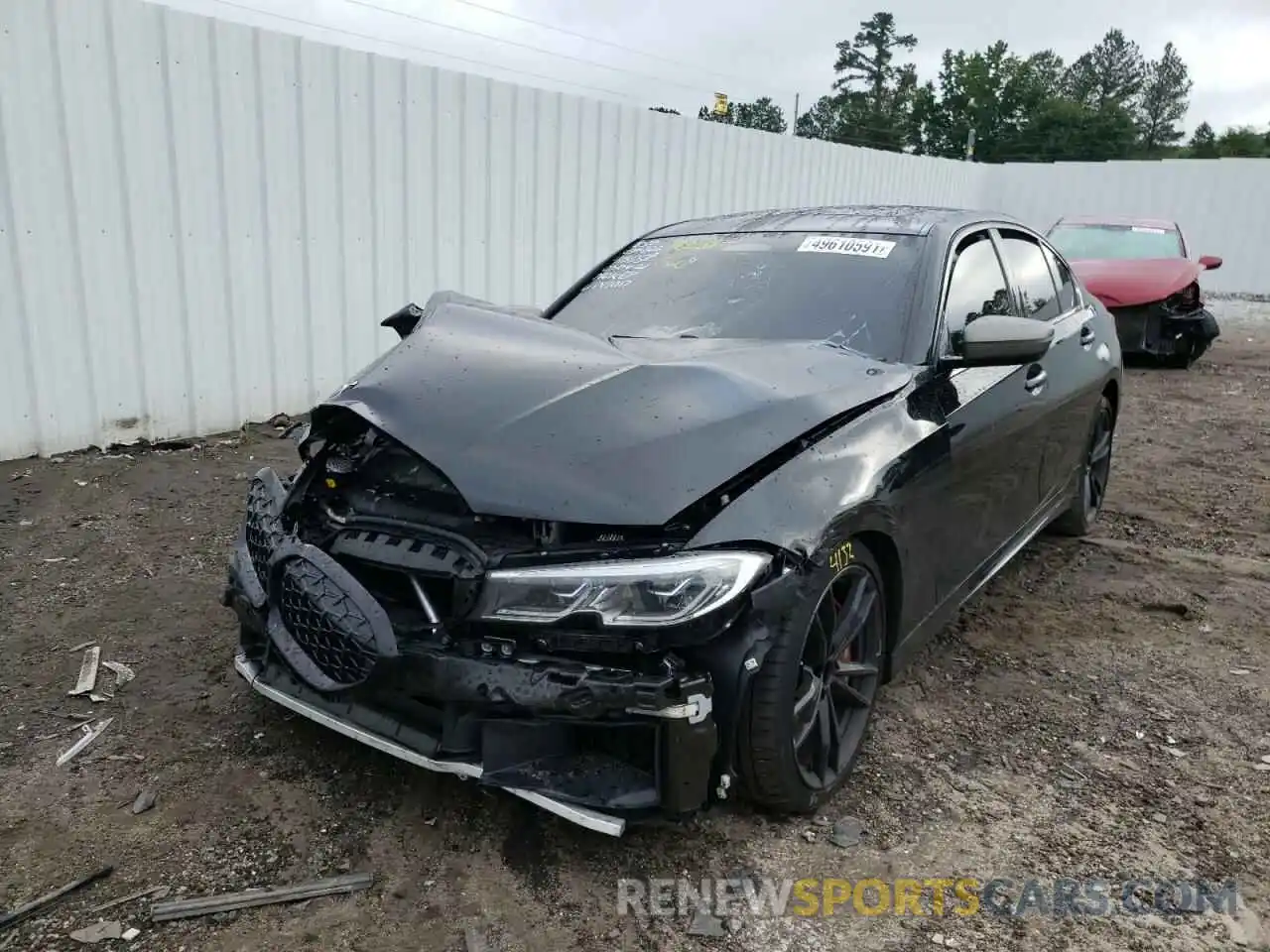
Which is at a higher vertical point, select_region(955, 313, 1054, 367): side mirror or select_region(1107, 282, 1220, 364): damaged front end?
select_region(955, 313, 1054, 367): side mirror

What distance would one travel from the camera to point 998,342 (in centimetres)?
296

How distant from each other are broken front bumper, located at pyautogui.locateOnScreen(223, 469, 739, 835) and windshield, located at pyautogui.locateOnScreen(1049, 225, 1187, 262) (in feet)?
33.2

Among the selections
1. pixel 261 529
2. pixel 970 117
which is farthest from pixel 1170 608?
pixel 970 117

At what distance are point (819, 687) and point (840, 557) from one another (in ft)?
1.17

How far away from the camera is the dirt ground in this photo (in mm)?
2184

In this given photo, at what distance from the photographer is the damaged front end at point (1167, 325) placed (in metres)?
9.93

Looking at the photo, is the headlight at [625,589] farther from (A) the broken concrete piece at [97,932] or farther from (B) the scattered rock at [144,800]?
(B) the scattered rock at [144,800]

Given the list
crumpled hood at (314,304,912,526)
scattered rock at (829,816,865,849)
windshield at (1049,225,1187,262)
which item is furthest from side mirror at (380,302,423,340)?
windshield at (1049,225,1187,262)

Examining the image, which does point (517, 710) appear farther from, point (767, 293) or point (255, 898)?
point (767, 293)

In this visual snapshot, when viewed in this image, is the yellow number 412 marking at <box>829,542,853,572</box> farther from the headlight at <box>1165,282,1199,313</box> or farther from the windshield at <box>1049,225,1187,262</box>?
the windshield at <box>1049,225,1187,262</box>

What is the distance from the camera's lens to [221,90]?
5863 millimetres

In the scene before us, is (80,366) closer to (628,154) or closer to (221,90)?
(221,90)

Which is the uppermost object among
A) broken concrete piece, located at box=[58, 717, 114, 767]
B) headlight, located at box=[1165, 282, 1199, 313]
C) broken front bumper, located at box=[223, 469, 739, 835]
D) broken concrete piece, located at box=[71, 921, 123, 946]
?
headlight, located at box=[1165, 282, 1199, 313]

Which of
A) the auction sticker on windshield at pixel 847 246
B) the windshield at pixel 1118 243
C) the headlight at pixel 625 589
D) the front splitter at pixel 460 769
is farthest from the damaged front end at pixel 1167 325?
the front splitter at pixel 460 769
